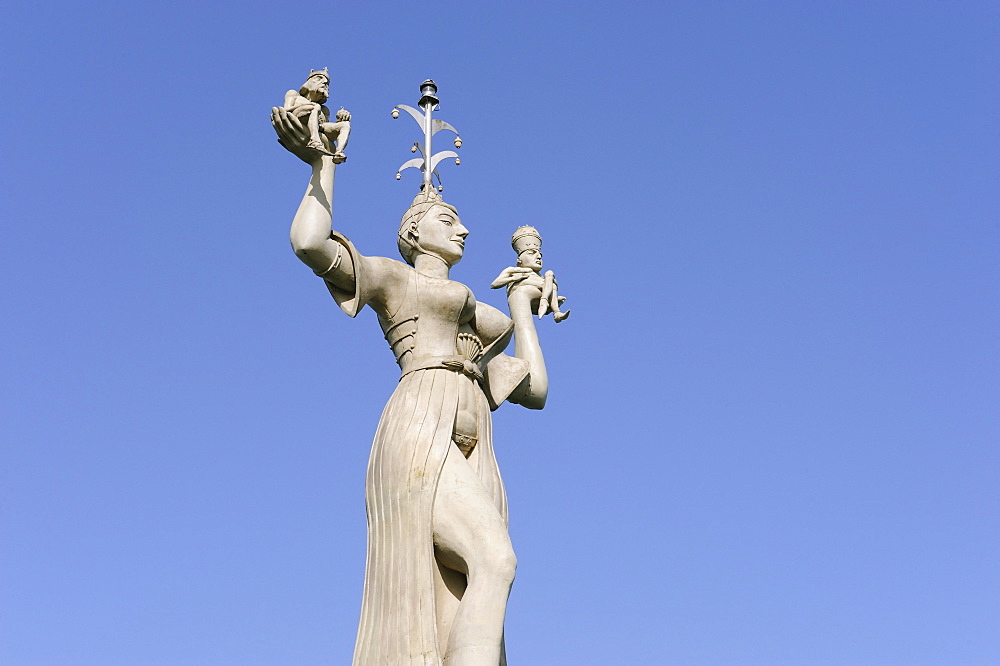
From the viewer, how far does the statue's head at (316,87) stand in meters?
10.6

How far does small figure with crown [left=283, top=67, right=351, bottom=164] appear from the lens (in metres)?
10.4

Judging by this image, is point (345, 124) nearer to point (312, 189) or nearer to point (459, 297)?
point (312, 189)

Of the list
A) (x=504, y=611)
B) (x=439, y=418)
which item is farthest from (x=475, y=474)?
(x=504, y=611)

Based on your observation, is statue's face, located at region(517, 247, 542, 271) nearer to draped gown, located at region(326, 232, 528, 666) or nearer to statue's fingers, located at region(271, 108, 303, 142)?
draped gown, located at region(326, 232, 528, 666)

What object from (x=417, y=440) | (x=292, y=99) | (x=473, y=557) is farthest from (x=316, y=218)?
(x=473, y=557)

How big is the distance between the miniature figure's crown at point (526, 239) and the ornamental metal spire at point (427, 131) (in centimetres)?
86

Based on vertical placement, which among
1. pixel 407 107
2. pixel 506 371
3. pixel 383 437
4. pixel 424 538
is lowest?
pixel 424 538

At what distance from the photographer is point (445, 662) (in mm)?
9750

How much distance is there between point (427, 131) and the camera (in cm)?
1221

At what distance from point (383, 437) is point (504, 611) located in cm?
173

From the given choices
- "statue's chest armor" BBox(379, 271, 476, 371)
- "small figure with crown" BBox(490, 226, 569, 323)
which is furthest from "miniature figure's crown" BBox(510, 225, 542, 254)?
"statue's chest armor" BBox(379, 271, 476, 371)

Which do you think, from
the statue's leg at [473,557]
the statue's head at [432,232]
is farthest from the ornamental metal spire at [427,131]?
the statue's leg at [473,557]

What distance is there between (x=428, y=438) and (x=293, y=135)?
2561 millimetres

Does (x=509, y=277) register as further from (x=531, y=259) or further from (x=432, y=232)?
(x=432, y=232)
